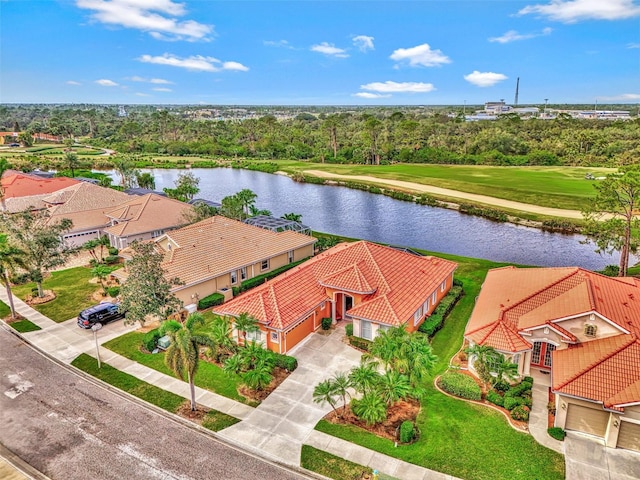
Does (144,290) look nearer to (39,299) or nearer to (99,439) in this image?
(99,439)

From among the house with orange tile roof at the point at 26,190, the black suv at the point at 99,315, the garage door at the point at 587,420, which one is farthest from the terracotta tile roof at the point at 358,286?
the house with orange tile roof at the point at 26,190

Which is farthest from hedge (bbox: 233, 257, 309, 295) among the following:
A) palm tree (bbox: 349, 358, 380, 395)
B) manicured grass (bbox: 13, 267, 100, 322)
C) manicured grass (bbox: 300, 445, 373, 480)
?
manicured grass (bbox: 300, 445, 373, 480)

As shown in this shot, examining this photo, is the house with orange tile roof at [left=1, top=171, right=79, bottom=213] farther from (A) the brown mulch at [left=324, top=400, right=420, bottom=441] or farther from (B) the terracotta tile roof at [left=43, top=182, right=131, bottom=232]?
(A) the brown mulch at [left=324, top=400, right=420, bottom=441]

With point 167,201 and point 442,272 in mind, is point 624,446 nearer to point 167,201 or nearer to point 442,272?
point 442,272

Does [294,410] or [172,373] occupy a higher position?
[172,373]

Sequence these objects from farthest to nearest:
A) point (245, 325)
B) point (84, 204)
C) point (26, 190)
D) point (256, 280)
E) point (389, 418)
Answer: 1. point (26, 190)
2. point (84, 204)
3. point (256, 280)
4. point (245, 325)
5. point (389, 418)

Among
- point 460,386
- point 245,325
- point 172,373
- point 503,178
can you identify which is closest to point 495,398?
point 460,386

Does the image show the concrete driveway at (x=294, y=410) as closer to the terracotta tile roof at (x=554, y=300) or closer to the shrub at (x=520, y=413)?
the terracotta tile roof at (x=554, y=300)
